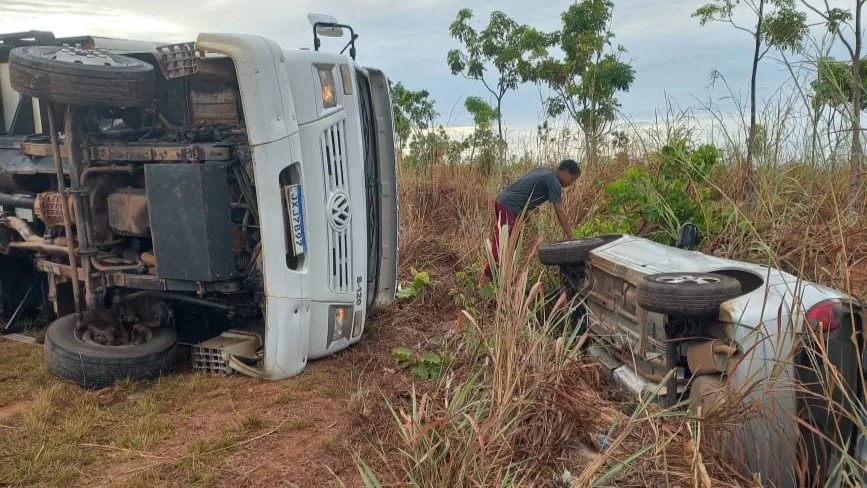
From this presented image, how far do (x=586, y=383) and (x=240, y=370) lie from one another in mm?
2027

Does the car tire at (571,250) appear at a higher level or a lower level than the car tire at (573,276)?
higher

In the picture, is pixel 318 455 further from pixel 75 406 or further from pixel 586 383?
pixel 75 406

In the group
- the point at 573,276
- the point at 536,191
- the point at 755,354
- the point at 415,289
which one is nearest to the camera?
the point at 755,354

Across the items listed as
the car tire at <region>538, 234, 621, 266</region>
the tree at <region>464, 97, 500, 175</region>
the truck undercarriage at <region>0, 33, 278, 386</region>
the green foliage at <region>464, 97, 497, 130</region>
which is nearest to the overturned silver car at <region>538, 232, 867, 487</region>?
the car tire at <region>538, 234, 621, 266</region>

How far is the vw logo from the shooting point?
414 cm

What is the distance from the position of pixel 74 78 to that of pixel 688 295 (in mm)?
3394

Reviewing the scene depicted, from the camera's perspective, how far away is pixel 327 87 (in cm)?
421

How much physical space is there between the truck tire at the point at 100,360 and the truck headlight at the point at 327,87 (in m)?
1.74

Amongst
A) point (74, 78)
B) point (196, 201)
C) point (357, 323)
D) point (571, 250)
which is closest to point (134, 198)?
point (196, 201)

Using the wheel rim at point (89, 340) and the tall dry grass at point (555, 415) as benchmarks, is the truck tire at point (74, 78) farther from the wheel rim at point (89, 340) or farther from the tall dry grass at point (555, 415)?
the tall dry grass at point (555, 415)

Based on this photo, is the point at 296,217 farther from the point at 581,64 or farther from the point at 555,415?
the point at 581,64

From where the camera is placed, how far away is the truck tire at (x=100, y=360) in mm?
3885

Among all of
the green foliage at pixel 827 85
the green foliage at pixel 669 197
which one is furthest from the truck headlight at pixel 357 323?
the green foliage at pixel 827 85

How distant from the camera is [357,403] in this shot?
348 cm
